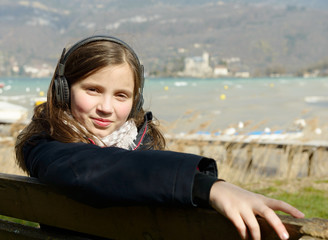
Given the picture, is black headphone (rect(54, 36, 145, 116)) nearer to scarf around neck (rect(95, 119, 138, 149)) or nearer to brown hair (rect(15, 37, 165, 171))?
brown hair (rect(15, 37, 165, 171))

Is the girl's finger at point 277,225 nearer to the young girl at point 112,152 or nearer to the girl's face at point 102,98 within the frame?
the young girl at point 112,152

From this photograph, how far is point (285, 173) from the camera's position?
5898mm

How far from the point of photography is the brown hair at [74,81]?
4.48ft

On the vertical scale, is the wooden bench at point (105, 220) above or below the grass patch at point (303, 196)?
above

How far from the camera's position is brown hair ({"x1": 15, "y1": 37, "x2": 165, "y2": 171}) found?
4.48 feet

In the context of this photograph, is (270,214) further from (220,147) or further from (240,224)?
(220,147)

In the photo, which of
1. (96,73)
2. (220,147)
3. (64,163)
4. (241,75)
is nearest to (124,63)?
(96,73)

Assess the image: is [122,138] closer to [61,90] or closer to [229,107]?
[61,90]

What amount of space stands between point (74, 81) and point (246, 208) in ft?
3.37

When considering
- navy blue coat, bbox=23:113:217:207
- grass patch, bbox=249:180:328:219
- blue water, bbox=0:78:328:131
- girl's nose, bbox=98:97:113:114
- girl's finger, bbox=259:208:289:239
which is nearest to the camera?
girl's finger, bbox=259:208:289:239

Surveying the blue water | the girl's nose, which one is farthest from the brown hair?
the blue water

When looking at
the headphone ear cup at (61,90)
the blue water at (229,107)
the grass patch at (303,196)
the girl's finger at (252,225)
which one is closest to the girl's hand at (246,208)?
the girl's finger at (252,225)

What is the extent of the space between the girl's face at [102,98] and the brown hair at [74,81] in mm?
28

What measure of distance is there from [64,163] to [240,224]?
0.47 meters
